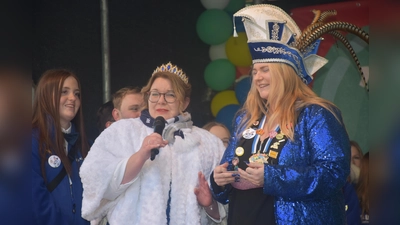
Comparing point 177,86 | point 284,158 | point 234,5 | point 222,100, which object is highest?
point 234,5

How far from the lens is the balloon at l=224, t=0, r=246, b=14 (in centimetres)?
390

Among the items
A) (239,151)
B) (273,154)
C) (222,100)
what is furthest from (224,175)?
A: (222,100)

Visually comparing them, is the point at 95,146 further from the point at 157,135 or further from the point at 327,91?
the point at 327,91

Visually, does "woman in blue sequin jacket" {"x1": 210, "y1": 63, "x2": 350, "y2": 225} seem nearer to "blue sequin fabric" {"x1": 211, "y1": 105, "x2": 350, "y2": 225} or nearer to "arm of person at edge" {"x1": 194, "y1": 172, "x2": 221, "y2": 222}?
"blue sequin fabric" {"x1": 211, "y1": 105, "x2": 350, "y2": 225}

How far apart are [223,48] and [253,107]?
2.93 feet

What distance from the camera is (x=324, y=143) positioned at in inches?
113

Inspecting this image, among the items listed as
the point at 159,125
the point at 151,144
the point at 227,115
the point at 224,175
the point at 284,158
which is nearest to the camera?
the point at 284,158

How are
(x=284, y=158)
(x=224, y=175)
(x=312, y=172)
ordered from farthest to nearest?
(x=224, y=175) < (x=284, y=158) < (x=312, y=172)

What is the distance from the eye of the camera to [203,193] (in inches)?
135

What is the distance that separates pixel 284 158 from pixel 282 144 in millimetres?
70

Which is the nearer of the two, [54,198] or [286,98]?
[286,98]

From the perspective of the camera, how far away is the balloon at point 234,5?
12.8ft

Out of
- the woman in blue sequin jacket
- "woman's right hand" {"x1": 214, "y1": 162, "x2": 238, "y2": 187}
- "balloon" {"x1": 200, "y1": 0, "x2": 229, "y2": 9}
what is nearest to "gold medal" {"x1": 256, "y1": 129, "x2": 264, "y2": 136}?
the woman in blue sequin jacket

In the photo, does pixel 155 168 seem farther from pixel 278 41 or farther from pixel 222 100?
pixel 278 41
